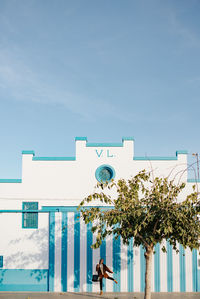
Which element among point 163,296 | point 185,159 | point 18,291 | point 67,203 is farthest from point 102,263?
point 185,159

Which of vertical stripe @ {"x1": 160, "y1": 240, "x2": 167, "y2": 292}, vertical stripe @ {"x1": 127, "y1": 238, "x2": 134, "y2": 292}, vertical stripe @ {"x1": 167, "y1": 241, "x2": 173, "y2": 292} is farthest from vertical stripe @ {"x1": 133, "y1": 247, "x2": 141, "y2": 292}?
vertical stripe @ {"x1": 167, "y1": 241, "x2": 173, "y2": 292}

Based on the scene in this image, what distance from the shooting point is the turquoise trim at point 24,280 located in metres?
13.7

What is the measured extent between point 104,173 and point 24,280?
1162 cm

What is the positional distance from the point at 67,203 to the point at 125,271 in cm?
1049

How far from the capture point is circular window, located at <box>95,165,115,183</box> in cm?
2393

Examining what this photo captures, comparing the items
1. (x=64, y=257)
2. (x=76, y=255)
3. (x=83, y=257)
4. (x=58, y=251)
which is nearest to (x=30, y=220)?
(x=58, y=251)

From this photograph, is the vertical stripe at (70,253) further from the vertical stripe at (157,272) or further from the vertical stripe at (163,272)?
the vertical stripe at (163,272)

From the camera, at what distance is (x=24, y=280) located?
1377cm

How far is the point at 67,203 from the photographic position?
77.2 feet

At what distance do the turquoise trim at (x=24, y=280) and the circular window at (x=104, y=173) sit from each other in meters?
10.9

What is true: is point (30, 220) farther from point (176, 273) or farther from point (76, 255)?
point (176, 273)

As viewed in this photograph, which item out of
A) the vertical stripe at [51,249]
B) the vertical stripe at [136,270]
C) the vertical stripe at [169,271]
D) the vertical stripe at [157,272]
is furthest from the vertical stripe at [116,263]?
the vertical stripe at [51,249]

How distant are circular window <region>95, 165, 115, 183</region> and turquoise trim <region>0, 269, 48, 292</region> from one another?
1087 centimetres

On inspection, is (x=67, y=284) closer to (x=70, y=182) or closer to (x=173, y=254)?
(x=173, y=254)
